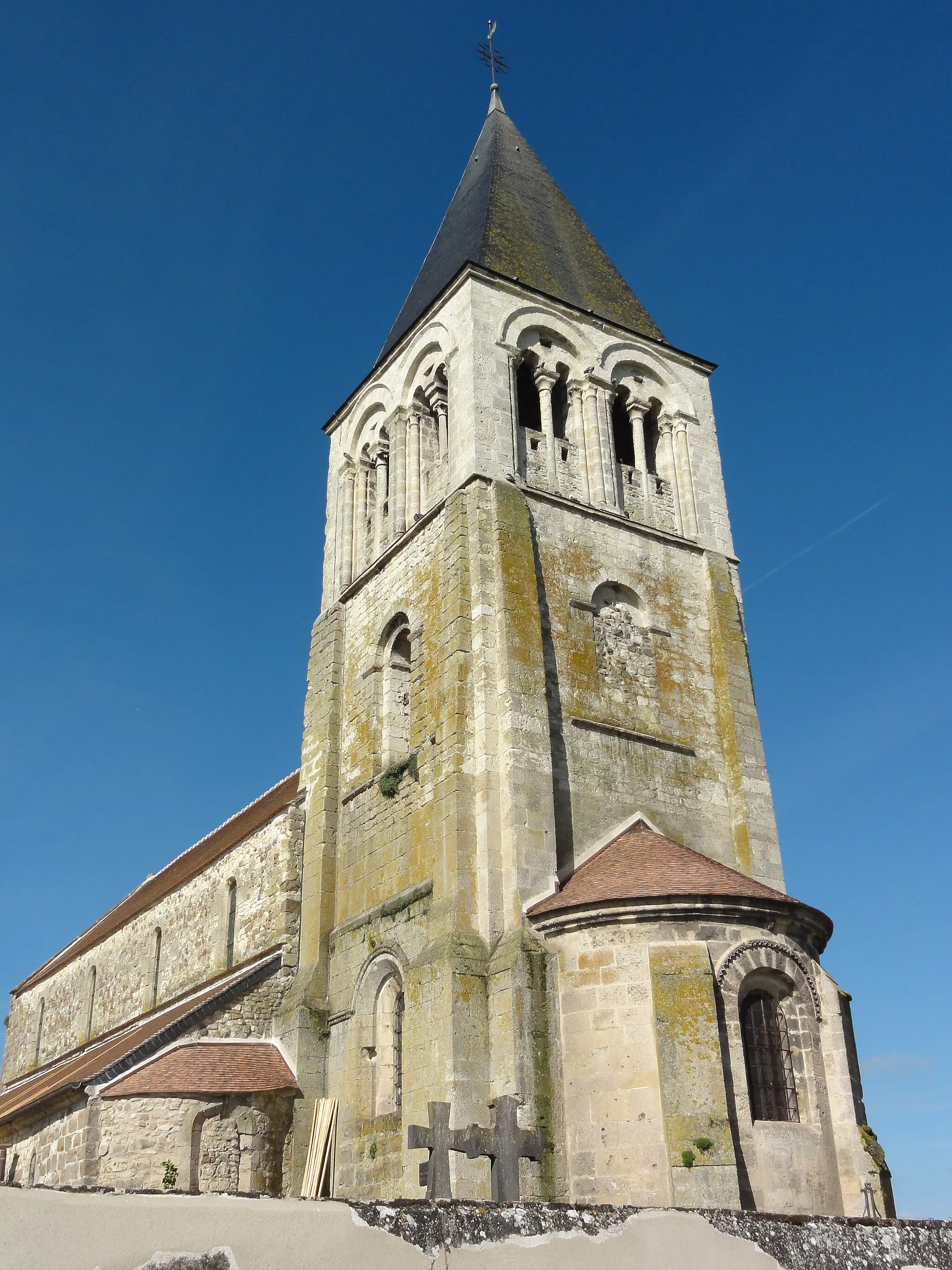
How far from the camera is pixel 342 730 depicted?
1917 centimetres

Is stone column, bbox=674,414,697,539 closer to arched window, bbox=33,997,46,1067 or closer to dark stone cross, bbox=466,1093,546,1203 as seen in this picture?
dark stone cross, bbox=466,1093,546,1203

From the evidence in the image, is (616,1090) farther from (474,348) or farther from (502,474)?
(474,348)

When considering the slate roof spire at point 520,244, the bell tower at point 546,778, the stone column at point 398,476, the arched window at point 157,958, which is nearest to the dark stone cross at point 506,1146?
the bell tower at point 546,778

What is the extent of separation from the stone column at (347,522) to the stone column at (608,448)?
16.5 feet

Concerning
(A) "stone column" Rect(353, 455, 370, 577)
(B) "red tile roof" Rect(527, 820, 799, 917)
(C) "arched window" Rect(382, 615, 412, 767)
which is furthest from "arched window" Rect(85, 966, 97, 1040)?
(B) "red tile roof" Rect(527, 820, 799, 917)

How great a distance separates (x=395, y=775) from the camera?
55.4 ft

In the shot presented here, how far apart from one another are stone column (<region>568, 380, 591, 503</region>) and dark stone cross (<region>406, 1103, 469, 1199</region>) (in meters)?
10.7

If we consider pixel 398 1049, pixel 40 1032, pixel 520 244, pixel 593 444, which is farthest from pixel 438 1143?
pixel 40 1032

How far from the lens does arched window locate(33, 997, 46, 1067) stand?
102 ft

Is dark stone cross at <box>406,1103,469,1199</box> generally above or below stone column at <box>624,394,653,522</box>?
below

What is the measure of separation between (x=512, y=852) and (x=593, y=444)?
25.7 feet

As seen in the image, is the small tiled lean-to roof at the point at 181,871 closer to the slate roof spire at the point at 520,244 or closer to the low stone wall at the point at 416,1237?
the slate roof spire at the point at 520,244


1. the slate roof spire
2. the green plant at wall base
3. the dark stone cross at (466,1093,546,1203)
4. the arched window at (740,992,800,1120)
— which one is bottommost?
the dark stone cross at (466,1093,546,1203)

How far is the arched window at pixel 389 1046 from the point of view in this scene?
601 inches
